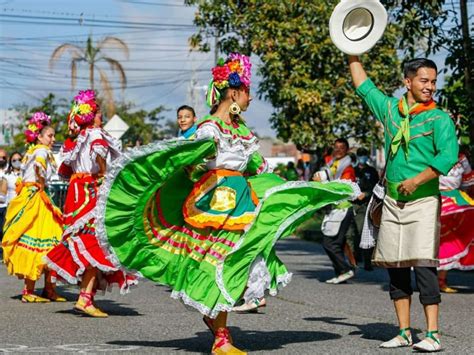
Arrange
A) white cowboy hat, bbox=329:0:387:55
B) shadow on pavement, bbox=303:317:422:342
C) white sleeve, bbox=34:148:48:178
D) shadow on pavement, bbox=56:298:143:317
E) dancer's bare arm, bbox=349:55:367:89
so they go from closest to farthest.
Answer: white cowboy hat, bbox=329:0:387:55 → dancer's bare arm, bbox=349:55:367:89 → shadow on pavement, bbox=303:317:422:342 → shadow on pavement, bbox=56:298:143:317 → white sleeve, bbox=34:148:48:178

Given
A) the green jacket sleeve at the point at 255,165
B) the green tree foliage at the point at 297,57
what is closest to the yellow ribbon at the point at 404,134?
the green jacket sleeve at the point at 255,165

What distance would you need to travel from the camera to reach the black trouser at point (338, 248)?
13734 mm

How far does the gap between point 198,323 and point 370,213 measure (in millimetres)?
1807

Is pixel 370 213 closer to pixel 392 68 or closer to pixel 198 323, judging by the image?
pixel 198 323

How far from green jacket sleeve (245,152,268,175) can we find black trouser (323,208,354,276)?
18.9 ft

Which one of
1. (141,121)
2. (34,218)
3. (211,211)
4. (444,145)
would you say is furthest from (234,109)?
(141,121)

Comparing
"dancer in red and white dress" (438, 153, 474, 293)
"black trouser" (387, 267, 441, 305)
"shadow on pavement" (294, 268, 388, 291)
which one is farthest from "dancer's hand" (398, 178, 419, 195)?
"shadow on pavement" (294, 268, 388, 291)

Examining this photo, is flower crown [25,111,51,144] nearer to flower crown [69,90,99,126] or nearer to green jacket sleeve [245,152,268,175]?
flower crown [69,90,99,126]

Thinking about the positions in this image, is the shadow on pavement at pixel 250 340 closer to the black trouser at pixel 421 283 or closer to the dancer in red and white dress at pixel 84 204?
the black trouser at pixel 421 283

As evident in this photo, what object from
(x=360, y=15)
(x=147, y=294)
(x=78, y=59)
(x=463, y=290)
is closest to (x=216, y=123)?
(x=360, y=15)

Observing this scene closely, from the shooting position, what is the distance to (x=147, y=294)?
39.3 feet

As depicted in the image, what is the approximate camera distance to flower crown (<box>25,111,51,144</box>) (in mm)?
11605

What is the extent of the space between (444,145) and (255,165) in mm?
1319

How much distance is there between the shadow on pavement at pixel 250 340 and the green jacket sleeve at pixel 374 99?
167cm
